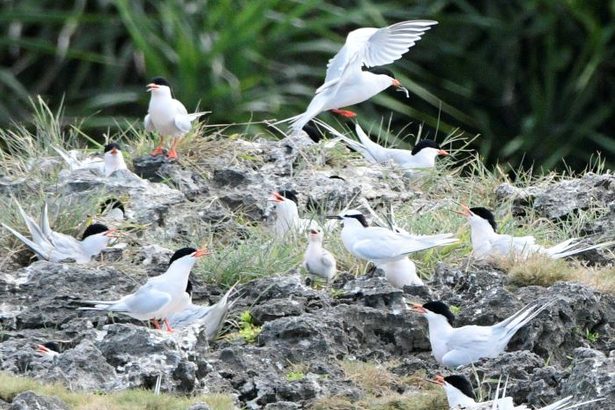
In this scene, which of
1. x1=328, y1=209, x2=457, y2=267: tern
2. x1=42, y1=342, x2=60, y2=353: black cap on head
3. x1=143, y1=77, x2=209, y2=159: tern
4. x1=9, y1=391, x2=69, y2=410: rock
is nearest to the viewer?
x1=9, y1=391, x2=69, y2=410: rock

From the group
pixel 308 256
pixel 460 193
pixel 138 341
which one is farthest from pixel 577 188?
pixel 138 341

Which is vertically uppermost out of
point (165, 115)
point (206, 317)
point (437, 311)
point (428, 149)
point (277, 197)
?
point (437, 311)

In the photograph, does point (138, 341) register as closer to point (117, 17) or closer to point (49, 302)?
point (49, 302)

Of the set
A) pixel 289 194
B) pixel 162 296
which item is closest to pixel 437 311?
pixel 162 296

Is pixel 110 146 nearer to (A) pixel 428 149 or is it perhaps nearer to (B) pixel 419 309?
(A) pixel 428 149

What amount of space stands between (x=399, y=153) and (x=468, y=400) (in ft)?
11.2

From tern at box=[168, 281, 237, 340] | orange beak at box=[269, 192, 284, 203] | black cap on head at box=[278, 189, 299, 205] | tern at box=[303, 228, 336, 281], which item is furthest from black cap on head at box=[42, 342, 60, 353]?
black cap on head at box=[278, 189, 299, 205]

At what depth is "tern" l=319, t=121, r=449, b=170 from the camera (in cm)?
1077

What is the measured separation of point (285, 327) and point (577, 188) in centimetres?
256

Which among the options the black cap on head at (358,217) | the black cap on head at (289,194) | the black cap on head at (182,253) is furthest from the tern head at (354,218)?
the black cap on head at (182,253)

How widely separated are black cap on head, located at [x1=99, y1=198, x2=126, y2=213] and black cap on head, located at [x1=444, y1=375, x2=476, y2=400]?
259 centimetres

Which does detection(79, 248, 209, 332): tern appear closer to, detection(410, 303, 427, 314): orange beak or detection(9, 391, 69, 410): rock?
detection(410, 303, 427, 314): orange beak

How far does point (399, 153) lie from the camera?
10.9 metres

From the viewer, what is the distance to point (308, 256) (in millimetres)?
9086
